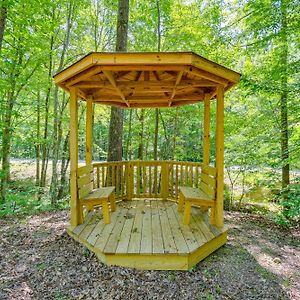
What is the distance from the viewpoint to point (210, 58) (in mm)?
7488

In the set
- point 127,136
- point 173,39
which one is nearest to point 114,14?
point 173,39

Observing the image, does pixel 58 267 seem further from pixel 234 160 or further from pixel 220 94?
pixel 234 160

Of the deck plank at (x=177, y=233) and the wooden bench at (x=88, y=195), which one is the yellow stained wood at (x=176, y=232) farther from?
the wooden bench at (x=88, y=195)

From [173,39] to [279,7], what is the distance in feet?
12.6

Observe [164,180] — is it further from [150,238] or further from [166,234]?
[150,238]

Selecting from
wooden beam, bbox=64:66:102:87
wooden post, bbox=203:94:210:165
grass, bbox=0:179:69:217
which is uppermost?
wooden beam, bbox=64:66:102:87

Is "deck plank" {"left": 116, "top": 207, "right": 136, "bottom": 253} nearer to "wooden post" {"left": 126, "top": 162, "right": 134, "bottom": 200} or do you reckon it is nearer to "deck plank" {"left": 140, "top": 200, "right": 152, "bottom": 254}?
"deck plank" {"left": 140, "top": 200, "right": 152, "bottom": 254}

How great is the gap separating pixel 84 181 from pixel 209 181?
7.12ft

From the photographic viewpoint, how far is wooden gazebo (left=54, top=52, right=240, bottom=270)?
3.08 m

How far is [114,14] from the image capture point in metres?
10.3

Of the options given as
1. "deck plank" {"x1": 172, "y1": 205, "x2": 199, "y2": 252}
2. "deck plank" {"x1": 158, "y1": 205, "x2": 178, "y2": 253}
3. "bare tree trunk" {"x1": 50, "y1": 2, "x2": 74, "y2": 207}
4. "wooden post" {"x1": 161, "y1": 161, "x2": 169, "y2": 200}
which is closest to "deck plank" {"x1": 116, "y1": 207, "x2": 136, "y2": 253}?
"deck plank" {"x1": 158, "y1": 205, "x2": 178, "y2": 253}

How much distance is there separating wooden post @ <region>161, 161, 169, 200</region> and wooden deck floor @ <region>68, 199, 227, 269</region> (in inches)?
35.1

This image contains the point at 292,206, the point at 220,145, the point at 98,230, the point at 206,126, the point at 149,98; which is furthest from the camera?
the point at 149,98

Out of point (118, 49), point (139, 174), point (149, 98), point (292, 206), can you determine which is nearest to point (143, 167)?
point (139, 174)
